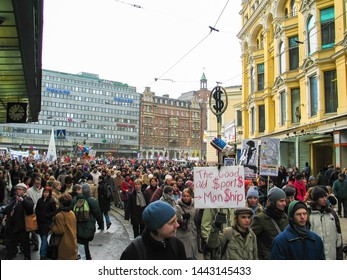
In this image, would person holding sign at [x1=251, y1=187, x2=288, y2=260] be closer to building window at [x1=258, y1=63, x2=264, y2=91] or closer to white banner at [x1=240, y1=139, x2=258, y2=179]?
white banner at [x1=240, y1=139, x2=258, y2=179]

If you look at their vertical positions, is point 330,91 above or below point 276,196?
above

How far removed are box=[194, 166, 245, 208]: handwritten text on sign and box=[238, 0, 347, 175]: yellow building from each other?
1566 cm

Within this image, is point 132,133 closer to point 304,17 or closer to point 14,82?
point 304,17

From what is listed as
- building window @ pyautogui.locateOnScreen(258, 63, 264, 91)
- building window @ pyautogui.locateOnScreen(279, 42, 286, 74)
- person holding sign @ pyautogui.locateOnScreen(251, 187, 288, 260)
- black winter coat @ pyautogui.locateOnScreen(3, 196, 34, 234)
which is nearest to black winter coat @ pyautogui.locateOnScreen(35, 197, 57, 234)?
black winter coat @ pyautogui.locateOnScreen(3, 196, 34, 234)

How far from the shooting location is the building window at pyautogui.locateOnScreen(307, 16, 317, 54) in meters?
21.6

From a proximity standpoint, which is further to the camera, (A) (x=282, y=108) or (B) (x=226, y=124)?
(B) (x=226, y=124)

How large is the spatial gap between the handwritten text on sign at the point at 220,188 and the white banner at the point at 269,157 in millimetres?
4627

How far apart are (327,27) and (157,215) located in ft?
70.8

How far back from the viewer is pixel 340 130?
18828mm

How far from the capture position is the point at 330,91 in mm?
20703

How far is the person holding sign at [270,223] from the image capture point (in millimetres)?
4484

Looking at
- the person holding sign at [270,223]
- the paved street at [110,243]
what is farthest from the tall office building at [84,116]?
the person holding sign at [270,223]

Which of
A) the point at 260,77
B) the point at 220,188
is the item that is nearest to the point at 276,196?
the point at 220,188

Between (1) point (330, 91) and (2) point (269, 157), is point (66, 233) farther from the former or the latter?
(1) point (330, 91)
